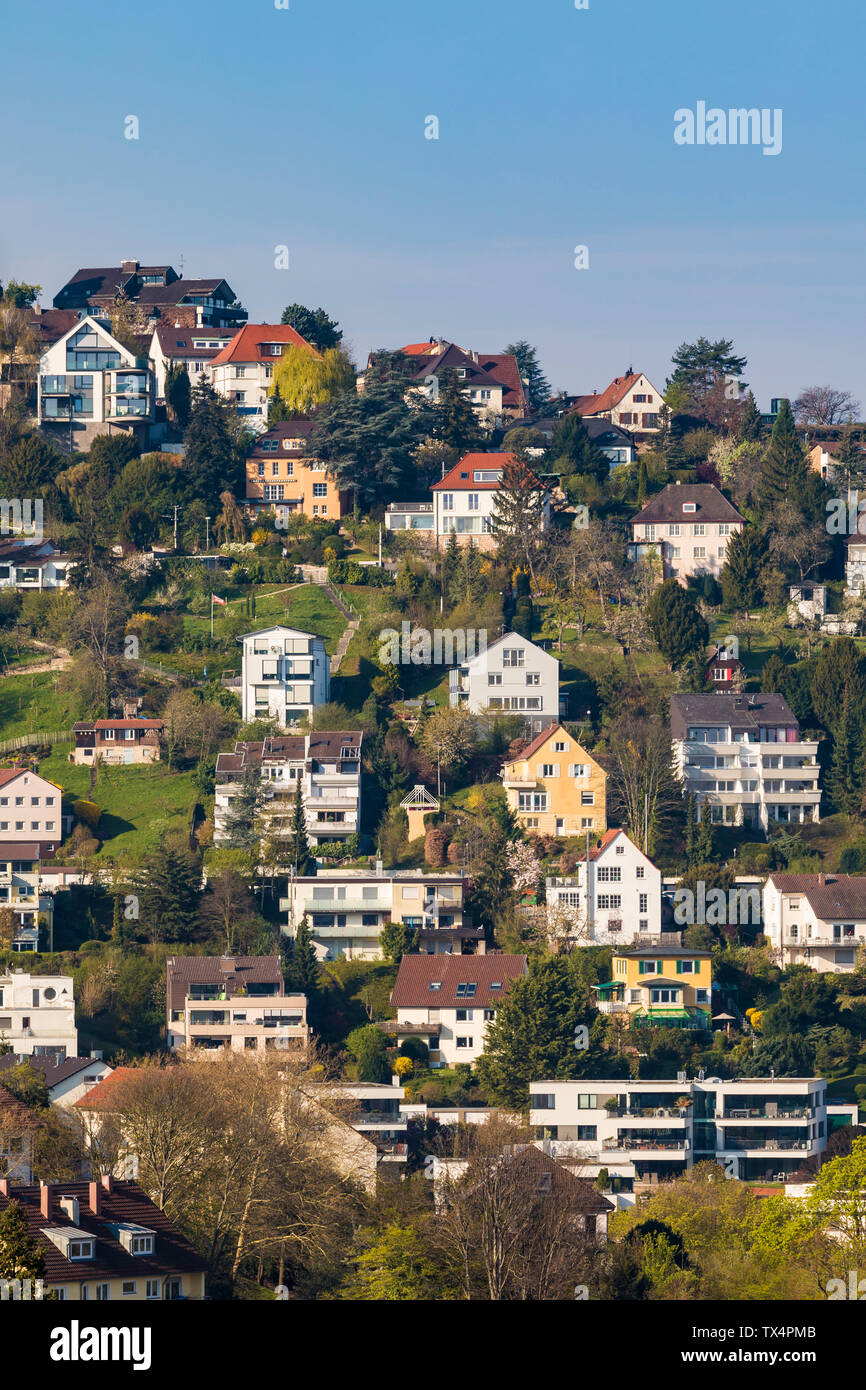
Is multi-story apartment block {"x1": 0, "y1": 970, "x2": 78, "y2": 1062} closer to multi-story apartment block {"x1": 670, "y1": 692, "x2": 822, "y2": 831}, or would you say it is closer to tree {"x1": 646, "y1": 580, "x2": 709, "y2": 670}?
multi-story apartment block {"x1": 670, "y1": 692, "x2": 822, "y2": 831}

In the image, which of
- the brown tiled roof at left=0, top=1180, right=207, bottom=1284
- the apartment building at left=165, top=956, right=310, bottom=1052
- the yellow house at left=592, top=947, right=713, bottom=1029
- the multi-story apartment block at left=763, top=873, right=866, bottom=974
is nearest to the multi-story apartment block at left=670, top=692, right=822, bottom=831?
the multi-story apartment block at left=763, top=873, right=866, bottom=974

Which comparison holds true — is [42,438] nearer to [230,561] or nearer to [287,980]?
[230,561]

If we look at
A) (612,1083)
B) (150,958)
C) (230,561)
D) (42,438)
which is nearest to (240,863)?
(150,958)

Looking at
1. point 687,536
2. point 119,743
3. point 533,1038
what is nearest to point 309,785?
point 119,743

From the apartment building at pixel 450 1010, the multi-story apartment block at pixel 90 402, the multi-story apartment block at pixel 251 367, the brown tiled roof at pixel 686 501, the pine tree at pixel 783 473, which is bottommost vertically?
Answer: the apartment building at pixel 450 1010

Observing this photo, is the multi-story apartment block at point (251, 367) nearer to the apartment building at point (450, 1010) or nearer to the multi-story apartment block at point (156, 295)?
the multi-story apartment block at point (156, 295)

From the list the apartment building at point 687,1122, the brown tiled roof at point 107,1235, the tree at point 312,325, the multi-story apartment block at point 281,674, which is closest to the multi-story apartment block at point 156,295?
the tree at point 312,325
